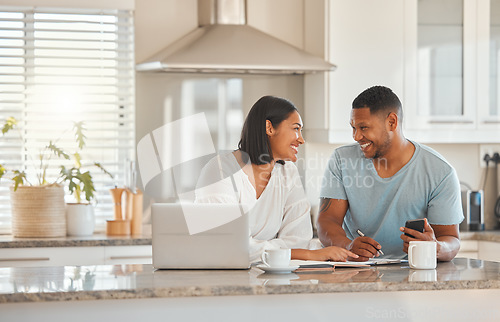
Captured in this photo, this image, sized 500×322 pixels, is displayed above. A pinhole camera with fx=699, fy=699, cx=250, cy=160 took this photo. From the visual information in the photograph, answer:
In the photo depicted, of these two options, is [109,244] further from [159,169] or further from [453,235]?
[453,235]

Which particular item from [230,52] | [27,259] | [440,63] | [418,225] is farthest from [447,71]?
[27,259]

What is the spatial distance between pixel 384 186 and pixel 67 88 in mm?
2140

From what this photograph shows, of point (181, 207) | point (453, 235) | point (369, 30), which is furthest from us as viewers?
point (369, 30)

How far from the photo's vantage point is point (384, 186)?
107 inches

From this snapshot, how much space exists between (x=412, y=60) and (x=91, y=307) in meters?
2.62

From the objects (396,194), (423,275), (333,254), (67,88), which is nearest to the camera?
(423,275)

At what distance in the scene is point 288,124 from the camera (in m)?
2.71

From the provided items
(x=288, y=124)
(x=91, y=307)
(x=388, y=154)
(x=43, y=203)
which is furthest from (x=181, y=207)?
(x=43, y=203)

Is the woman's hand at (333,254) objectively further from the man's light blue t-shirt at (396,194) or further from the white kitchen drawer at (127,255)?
the white kitchen drawer at (127,255)

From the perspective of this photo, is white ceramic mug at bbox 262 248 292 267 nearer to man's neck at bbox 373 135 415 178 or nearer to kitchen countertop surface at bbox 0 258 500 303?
kitchen countertop surface at bbox 0 258 500 303

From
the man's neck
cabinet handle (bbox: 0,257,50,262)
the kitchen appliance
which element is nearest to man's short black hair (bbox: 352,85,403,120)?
the man's neck

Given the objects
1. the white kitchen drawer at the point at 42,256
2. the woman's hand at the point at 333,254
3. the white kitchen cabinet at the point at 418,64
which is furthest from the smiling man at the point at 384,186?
the white kitchen drawer at the point at 42,256

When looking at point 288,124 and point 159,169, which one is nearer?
point 288,124

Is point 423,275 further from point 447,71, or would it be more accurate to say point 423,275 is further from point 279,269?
point 447,71
